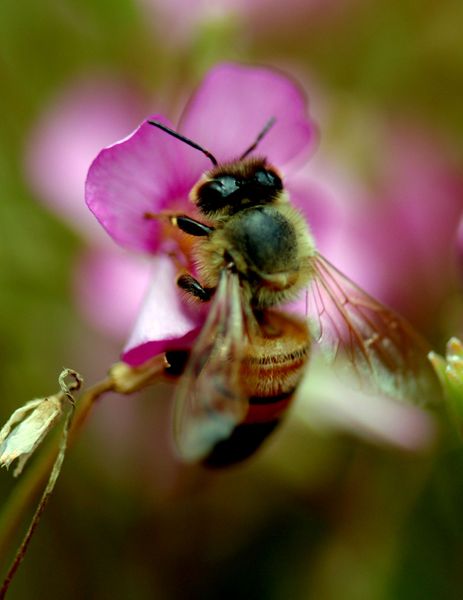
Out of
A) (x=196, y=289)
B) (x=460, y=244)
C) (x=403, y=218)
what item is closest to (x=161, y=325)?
(x=196, y=289)

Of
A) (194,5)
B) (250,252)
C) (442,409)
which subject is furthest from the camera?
(194,5)

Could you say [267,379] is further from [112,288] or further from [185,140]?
[112,288]

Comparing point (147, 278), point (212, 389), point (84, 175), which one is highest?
point (84, 175)

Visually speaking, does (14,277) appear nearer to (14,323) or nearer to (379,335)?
(14,323)

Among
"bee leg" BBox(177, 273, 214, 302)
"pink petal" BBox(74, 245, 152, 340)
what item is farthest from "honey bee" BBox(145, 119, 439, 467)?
"pink petal" BBox(74, 245, 152, 340)

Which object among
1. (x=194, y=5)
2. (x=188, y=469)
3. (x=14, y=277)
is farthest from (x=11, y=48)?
(x=188, y=469)

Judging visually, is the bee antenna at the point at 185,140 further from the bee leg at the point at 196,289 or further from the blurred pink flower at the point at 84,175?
the blurred pink flower at the point at 84,175

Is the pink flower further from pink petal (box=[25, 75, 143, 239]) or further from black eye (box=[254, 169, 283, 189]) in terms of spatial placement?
pink petal (box=[25, 75, 143, 239])
